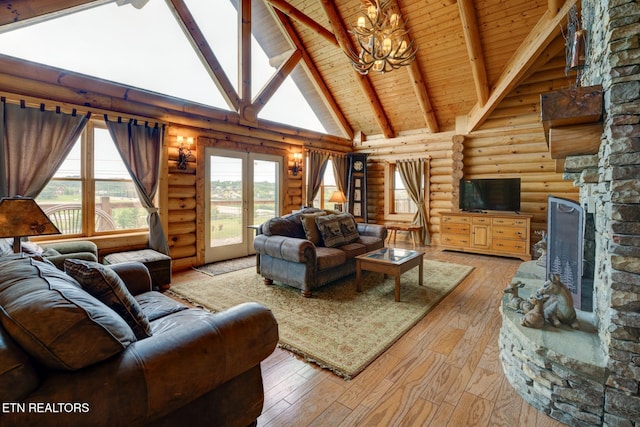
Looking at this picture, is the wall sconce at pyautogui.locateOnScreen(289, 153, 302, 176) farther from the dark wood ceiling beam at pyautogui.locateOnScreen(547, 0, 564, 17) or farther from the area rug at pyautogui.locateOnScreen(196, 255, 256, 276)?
the dark wood ceiling beam at pyautogui.locateOnScreen(547, 0, 564, 17)

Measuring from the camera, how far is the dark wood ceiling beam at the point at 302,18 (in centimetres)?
511

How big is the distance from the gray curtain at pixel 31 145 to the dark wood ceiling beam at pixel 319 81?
14.2 ft

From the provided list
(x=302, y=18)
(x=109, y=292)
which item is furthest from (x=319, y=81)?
(x=109, y=292)

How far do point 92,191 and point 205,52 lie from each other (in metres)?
2.77

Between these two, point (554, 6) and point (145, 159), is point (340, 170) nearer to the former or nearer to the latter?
point (145, 159)

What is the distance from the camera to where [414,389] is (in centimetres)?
191

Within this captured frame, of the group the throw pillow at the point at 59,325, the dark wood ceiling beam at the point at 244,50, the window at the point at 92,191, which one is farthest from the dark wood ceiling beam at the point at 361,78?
the throw pillow at the point at 59,325

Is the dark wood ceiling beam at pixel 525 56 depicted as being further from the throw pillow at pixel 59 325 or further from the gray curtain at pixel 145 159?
the gray curtain at pixel 145 159

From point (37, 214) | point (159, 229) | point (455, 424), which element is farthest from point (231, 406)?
point (159, 229)

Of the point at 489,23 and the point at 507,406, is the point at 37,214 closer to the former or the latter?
the point at 507,406

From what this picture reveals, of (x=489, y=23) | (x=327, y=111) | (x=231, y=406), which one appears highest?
(x=489, y=23)

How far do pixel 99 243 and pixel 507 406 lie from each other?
4.61m

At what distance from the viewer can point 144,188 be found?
13.9ft

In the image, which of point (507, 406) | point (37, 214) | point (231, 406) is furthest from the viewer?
point (37, 214)
